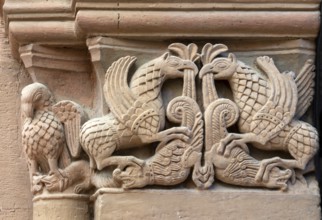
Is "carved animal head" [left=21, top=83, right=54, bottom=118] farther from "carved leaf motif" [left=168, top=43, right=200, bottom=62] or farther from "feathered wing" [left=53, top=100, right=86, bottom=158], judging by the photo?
"carved leaf motif" [left=168, top=43, right=200, bottom=62]

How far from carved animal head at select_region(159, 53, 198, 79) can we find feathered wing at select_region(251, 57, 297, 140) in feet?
0.54

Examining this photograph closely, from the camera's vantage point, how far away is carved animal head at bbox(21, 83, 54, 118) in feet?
7.02

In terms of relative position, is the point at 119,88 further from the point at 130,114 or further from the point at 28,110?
the point at 28,110

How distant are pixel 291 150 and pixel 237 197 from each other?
5.9 inches

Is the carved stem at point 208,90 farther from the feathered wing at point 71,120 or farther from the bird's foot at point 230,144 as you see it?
the feathered wing at point 71,120

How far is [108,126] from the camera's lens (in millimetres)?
2078

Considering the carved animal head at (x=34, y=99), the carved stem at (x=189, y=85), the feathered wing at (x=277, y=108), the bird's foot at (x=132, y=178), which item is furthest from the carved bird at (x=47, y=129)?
the feathered wing at (x=277, y=108)

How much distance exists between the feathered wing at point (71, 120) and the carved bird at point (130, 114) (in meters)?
0.04

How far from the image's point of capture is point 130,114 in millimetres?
2070

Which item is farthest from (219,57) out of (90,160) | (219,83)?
(90,160)

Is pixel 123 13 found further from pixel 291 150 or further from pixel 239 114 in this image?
pixel 291 150

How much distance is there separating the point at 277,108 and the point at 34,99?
1.69 ft

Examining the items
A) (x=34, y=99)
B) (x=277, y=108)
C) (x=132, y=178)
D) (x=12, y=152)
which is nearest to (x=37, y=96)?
(x=34, y=99)

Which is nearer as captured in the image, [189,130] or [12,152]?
[189,130]
